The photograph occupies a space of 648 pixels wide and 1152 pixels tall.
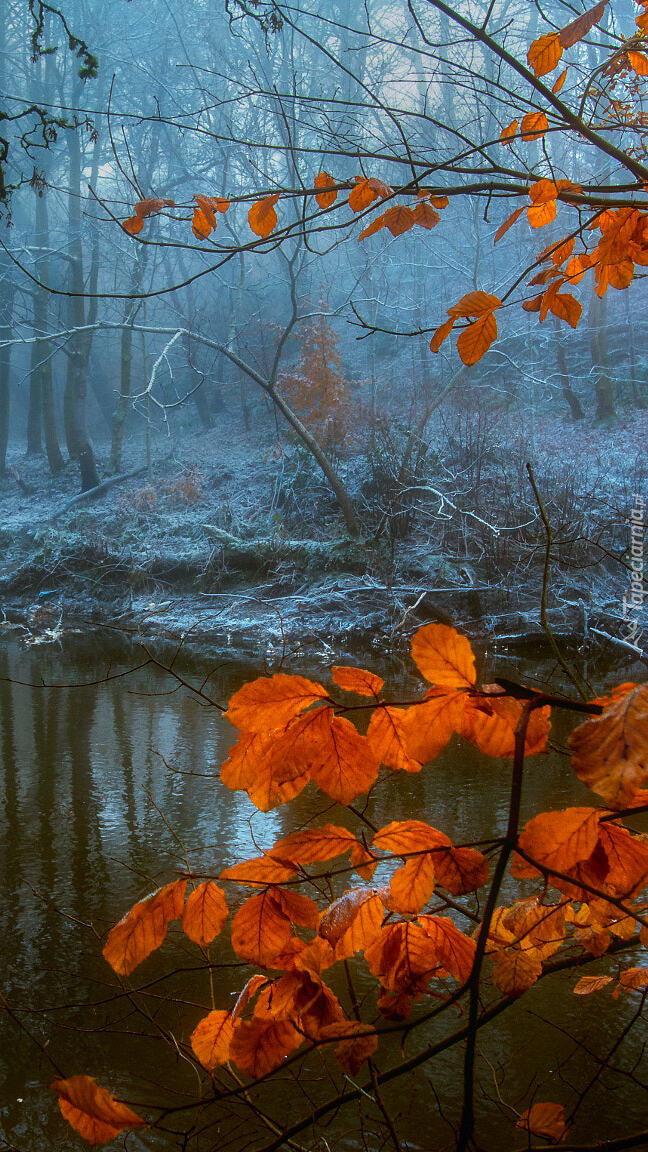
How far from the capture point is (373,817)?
318 centimetres

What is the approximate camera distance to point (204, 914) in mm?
873

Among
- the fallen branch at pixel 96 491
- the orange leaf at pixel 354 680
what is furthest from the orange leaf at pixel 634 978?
the fallen branch at pixel 96 491

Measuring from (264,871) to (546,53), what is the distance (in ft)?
4.05

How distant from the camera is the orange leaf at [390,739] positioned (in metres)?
0.74

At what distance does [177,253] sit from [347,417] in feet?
24.0

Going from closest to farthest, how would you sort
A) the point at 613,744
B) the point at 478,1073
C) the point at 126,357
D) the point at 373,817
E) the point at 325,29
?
the point at 613,744 → the point at 478,1073 → the point at 373,817 → the point at 325,29 → the point at 126,357

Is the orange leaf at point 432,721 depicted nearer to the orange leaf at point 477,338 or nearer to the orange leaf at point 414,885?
the orange leaf at point 414,885

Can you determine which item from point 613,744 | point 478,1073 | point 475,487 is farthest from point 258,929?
point 475,487

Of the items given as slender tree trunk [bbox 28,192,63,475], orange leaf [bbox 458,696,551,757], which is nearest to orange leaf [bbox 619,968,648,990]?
orange leaf [bbox 458,696,551,757]

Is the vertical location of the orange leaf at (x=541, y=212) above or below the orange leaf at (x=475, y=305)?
above

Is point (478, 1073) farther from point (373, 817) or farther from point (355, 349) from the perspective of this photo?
point (355, 349)

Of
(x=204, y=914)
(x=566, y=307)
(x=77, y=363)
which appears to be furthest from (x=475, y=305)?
(x=77, y=363)

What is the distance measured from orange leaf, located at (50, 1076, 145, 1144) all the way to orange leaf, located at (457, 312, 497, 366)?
0.88 m

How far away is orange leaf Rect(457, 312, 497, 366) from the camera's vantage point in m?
1.02
